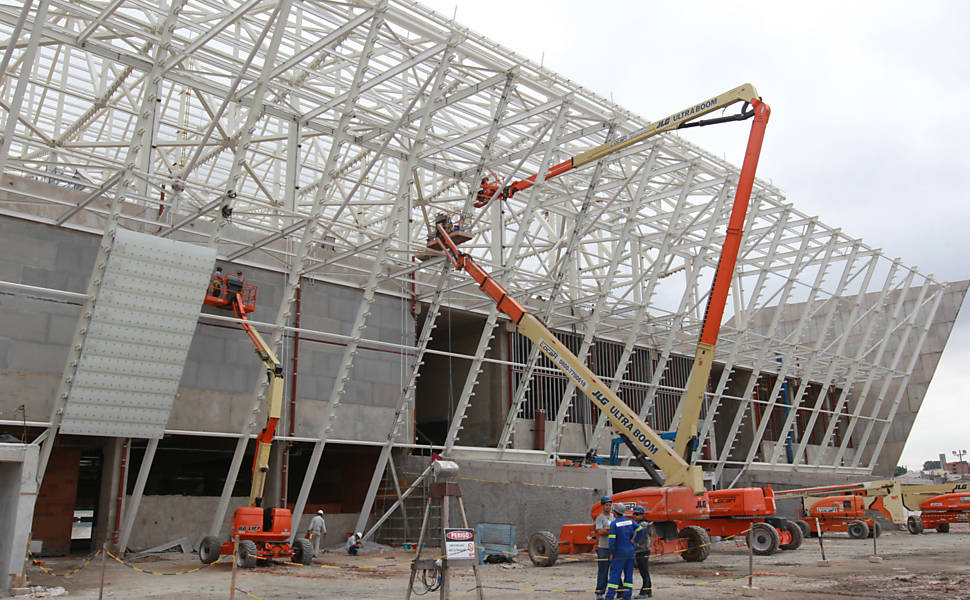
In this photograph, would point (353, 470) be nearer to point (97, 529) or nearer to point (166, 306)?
point (97, 529)

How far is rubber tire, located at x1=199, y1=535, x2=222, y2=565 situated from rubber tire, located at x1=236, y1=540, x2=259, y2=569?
3.48 feet

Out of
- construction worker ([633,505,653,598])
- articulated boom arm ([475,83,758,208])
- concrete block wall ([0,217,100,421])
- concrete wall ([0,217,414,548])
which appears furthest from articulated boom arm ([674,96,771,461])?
concrete block wall ([0,217,100,421])

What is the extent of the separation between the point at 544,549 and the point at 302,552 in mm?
5823

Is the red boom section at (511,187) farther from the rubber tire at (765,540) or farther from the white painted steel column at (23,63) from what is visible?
the white painted steel column at (23,63)

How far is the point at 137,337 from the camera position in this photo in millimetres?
19266

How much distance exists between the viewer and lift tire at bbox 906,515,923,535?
29.9 metres

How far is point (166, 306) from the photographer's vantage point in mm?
19516

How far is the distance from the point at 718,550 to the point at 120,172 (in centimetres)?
1907

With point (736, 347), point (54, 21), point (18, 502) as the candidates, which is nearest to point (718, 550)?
point (736, 347)

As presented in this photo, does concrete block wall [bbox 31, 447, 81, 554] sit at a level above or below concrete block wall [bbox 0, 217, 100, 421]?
below

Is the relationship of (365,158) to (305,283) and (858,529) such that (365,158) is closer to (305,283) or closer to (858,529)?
(305,283)

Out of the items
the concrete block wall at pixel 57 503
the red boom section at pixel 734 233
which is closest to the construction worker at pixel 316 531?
the concrete block wall at pixel 57 503

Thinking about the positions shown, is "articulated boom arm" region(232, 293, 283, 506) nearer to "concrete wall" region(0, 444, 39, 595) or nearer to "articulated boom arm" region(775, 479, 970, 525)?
"concrete wall" region(0, 444, 39, 595)

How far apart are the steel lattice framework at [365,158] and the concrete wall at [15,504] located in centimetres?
669
